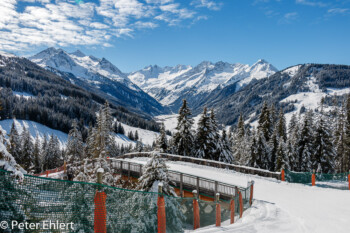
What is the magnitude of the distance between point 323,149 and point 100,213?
41.1 metres

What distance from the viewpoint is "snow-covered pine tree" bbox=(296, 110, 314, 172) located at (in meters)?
39.6

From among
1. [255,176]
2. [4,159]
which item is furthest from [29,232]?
[255,176]

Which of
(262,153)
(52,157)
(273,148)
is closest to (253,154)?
(262,153)

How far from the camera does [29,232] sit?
4812 mm

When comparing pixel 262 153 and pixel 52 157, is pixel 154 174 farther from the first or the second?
pixel 52 157

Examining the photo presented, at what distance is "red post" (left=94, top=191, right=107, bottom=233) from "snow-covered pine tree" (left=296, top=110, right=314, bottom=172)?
40.9 metres

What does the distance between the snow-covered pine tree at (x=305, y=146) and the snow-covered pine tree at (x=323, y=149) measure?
1.03 metres

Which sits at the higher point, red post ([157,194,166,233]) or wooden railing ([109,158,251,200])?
red post ([157,194,166,233])

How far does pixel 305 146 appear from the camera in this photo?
40062mm

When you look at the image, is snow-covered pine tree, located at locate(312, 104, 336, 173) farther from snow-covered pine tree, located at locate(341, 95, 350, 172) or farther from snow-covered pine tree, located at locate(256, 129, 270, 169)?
snow-covered pine tree, located at locate(256, 129, 270, 169)

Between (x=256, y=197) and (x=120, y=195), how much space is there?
1191 cm

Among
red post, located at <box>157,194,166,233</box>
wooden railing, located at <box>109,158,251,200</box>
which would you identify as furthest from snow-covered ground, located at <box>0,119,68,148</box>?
red post, located at <box>157,194,166,233</box>

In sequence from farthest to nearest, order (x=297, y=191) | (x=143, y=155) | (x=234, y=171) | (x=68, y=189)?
1. (x=143, y=155)
2. (x=234, y=171)
3. (x=297, y=191)
4. (x=68, y=189)

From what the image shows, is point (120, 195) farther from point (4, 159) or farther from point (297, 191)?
point (297, 191)
